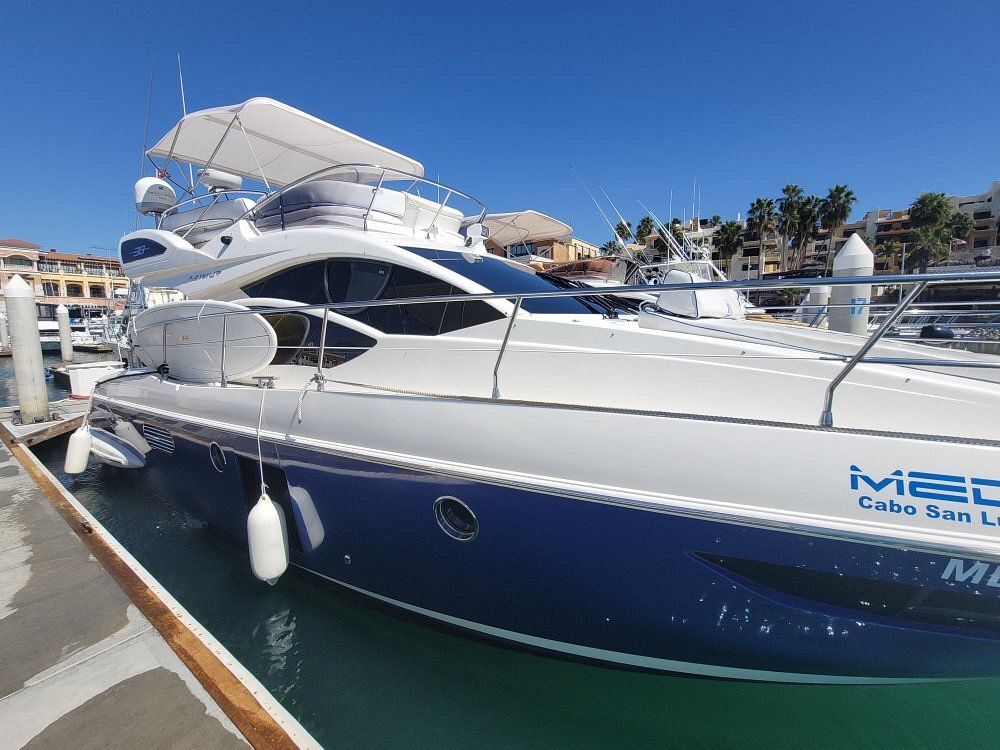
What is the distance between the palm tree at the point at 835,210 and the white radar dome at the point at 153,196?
4565 centimetres

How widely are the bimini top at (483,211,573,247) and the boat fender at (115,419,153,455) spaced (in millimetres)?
6585

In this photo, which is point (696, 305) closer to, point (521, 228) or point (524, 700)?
point (524, 700)

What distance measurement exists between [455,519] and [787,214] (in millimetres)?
49168

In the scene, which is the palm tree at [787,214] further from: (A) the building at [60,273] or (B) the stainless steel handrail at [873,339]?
(A) the building at [60,273]

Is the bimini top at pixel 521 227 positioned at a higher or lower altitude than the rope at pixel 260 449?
higher

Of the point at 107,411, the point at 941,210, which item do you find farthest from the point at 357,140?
the point at 941,210

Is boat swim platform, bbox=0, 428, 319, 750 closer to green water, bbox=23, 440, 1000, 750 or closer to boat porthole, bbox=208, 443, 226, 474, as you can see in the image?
green water, bbox=23, 440, 1000, 750

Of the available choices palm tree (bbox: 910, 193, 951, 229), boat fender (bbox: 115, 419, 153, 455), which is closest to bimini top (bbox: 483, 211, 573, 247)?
boat fender (bbox: 115, 419, 153, 455)

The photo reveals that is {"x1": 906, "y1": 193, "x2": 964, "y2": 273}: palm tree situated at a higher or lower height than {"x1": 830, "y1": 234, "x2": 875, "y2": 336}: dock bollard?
higher

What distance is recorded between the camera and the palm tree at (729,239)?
137ft

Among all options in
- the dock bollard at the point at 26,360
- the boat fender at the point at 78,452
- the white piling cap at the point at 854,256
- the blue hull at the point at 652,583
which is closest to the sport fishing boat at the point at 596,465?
the blue hull at the point at 652,583

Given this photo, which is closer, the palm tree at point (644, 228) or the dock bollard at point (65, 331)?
the dock bollard at point (65, 331)

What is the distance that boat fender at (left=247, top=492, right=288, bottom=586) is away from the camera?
2652 mm

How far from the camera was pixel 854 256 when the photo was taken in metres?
5.57
